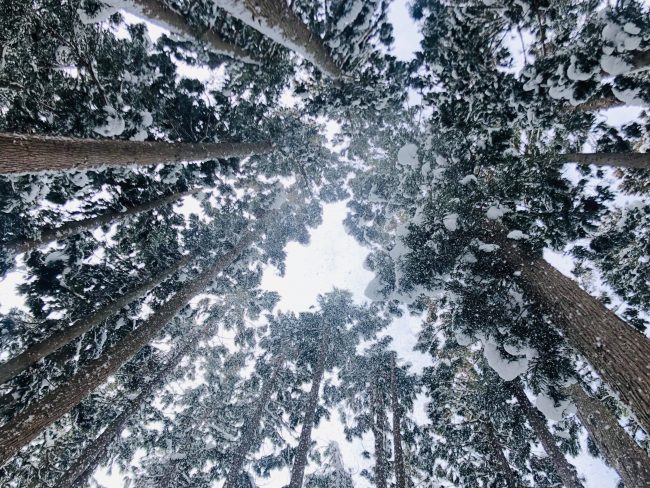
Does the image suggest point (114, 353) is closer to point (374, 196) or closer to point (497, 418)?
point (374, 196)

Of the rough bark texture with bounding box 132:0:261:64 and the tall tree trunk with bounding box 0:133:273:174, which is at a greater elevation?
the rough bark texture with bounding box 132:0:261:64

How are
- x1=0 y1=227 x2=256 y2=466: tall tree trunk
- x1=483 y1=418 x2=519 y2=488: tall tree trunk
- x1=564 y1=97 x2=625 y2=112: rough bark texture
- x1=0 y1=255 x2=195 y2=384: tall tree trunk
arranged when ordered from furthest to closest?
x1=483 y1=418 x2=519 y2=488: tall tree trunk < x1=564 y1=97 x2=625 y2=112: rough bark texture < x1=0 y1=255 x2=195 y2=384: tall tree trunk < x1=0 y1=227 x2=256 y2=466: tall tree trunk

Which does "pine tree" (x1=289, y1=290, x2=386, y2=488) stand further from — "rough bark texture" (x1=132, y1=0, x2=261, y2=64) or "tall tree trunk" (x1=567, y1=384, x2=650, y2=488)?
"rough bark texture" (x1=132, y1=0, x2=261, y2=64)

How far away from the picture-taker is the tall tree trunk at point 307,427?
432 inches

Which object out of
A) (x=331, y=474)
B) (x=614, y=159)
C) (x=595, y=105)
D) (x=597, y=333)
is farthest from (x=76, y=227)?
(x=331, y=474)

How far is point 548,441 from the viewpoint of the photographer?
27.9 ft

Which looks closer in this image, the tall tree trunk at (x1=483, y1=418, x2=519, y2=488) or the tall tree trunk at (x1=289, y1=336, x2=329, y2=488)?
the tall tree trunk at (x1=483, y1=418, x2=519, y2=488)

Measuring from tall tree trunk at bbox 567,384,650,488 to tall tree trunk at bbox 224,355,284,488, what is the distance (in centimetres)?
1044

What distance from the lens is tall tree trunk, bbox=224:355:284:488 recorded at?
1111cm

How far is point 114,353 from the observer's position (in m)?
7.78

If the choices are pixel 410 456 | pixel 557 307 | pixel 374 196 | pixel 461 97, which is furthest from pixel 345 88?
pixel 410 456

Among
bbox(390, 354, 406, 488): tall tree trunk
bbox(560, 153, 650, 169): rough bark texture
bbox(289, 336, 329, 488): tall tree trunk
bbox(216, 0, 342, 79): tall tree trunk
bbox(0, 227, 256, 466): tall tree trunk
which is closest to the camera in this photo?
bbox(216, 0, 342, 79): tall tree trunk

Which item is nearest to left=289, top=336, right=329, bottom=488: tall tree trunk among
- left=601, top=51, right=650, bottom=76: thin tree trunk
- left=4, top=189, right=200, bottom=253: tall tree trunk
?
left=4, top=189, right=200, bottom=253: tall tree trunk

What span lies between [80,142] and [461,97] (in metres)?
7.67
